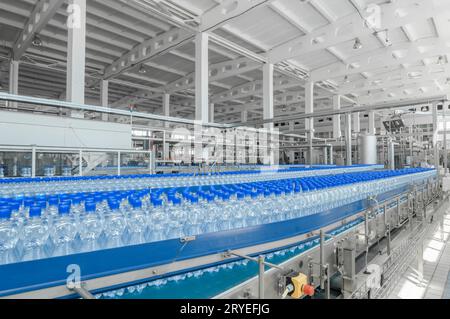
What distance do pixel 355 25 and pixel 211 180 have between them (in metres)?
6.38

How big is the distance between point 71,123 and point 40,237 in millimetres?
3360

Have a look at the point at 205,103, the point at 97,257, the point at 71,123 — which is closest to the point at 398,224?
the point at 97,257

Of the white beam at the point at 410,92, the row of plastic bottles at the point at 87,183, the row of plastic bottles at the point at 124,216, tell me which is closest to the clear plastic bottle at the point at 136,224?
the row of plastic bottles at the point at 124,216

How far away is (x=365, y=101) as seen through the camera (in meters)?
14.8

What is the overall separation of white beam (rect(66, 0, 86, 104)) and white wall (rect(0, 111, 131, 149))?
119cm

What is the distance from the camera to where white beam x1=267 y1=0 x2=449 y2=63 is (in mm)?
6047

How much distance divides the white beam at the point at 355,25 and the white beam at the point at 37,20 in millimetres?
6004

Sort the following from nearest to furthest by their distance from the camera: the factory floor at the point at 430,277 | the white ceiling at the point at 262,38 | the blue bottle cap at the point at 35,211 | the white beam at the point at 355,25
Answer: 1. the blue bottle cap at the point at 35,211
2. the factory floor at the point at 430,277
3. the white beam at the point at 355,25
4. the white ceiling at the point at 262,38

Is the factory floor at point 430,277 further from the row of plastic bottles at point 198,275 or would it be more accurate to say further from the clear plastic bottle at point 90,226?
the clear plastic bottle at point 90,226

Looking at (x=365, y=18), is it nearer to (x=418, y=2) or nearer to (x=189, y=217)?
(x=418, y=2)

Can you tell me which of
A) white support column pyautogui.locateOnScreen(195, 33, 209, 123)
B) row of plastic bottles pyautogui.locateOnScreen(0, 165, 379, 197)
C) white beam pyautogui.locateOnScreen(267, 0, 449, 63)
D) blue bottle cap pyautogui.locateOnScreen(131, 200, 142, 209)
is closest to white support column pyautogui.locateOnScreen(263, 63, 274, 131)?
white beam pyautogui.locateOnScreen(267, 0, 449, 63)

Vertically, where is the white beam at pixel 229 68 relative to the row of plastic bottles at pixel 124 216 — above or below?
above

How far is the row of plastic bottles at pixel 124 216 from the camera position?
0.88m

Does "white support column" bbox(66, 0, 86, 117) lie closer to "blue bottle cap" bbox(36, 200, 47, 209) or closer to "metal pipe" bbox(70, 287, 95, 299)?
"blue bottle cap" bbox(36, 200, 47, 209)
